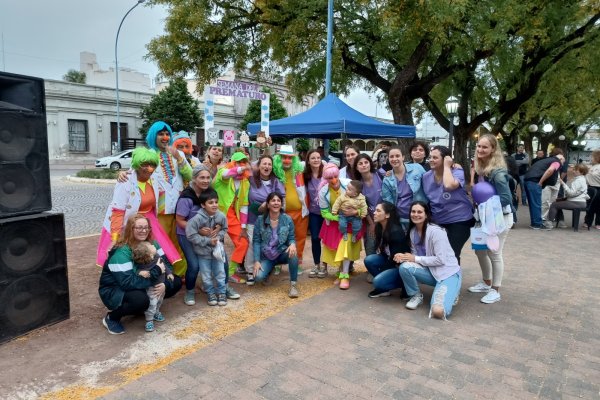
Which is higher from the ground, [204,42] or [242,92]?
[204,42]

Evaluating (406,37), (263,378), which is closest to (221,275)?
(263,378)

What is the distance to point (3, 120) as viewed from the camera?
10.6 feet

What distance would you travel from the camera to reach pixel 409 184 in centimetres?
473

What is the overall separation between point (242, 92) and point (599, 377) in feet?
19.5

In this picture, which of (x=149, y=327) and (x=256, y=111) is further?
(x=256, y=111)

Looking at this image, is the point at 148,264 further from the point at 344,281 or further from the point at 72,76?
the point at 72,76

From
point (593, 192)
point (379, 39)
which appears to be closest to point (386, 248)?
point (593, 192)

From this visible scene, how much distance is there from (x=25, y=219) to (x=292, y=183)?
9.20ft

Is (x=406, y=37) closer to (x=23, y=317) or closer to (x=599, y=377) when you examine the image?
(x=599, y=377)

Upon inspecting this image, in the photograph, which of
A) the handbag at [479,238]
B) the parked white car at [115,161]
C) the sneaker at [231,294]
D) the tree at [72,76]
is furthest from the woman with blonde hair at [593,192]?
the tree at [72,76]

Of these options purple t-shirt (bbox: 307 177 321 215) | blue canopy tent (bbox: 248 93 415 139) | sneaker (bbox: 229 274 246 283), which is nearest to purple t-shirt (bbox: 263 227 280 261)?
sneaker (bbox: 229 274 246 283)

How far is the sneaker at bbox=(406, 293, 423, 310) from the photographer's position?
14.5ft

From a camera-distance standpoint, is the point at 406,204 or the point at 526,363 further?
the point at 406,204

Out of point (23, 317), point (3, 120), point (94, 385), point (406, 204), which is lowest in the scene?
point (94, 385)
